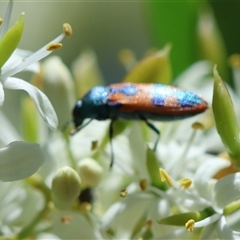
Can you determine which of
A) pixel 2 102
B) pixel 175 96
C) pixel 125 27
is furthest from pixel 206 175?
pixel 125 27

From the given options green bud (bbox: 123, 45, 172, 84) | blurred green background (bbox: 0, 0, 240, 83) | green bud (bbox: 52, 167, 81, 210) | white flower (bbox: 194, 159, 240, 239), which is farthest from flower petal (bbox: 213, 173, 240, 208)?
blurred green background (bbox: 0, 0, 240, 83)

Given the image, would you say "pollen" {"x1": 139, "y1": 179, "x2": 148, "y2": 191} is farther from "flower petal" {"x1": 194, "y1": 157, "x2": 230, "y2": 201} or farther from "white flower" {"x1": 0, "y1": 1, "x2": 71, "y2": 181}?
"white flower" {"x1": 0, "y1": 1, "x2": 71, "y2": 181}

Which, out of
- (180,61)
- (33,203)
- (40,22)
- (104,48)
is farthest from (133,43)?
(33,203)

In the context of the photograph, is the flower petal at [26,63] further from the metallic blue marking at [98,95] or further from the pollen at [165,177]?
the pollen at [165,177]

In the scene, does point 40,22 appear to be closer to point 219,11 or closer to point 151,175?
point 219,11

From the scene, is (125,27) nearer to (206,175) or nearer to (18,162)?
(206,175)
